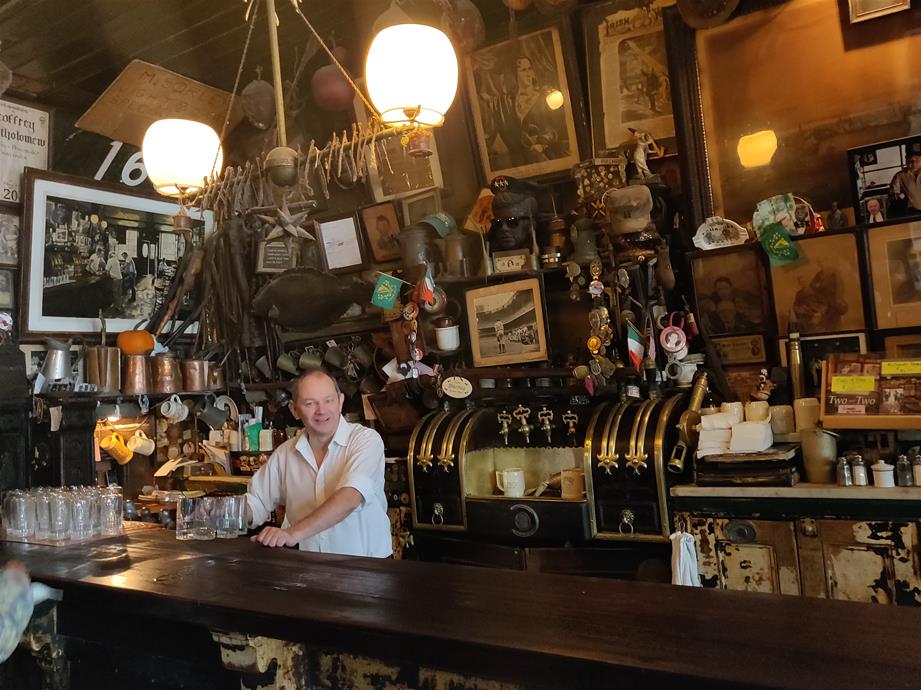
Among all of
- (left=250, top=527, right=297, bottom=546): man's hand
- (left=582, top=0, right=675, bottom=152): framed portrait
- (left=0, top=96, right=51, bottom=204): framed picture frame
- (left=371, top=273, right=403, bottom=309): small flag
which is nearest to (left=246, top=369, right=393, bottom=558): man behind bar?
(left=250, top=527, right=297, bottom=546): man's hand

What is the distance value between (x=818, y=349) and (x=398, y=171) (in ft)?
8.92

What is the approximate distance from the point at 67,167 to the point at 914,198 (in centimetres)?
509

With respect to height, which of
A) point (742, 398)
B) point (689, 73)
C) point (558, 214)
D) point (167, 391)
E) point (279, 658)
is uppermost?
point (689, 73)

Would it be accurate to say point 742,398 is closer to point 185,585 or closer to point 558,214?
point 558,214

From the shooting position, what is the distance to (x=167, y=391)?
4941mm

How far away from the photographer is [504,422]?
3998mm

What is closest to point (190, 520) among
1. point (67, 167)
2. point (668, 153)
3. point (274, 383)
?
point (274, 383)

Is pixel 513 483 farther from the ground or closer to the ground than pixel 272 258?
closer to the ground

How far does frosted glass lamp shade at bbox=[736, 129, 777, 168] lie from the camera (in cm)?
353

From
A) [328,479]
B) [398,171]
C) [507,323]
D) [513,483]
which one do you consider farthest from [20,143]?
[513,483]

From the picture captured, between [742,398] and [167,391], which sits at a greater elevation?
[167,391]

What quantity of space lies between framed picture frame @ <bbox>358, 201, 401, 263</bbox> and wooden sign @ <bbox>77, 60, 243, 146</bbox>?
4.98 ft

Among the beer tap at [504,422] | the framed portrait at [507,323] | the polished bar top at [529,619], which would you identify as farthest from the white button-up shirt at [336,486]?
the framed portrait at [507,323]

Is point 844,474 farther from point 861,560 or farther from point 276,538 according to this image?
point 276,538
